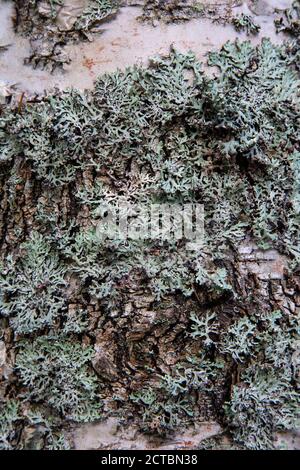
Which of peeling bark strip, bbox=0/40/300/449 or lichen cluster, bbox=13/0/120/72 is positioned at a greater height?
lichen cluster, bbox=13/0/120/72

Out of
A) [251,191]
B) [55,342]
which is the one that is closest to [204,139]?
[251,191]

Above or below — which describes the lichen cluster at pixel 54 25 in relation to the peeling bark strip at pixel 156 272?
above

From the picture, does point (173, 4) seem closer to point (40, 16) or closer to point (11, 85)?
point (40, 16)

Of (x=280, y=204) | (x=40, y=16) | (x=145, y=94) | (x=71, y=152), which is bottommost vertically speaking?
(x=280, y=204)

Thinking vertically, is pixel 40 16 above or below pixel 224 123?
above

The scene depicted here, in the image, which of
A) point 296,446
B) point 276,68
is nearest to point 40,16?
point 276,68

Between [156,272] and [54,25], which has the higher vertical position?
[54,25]
